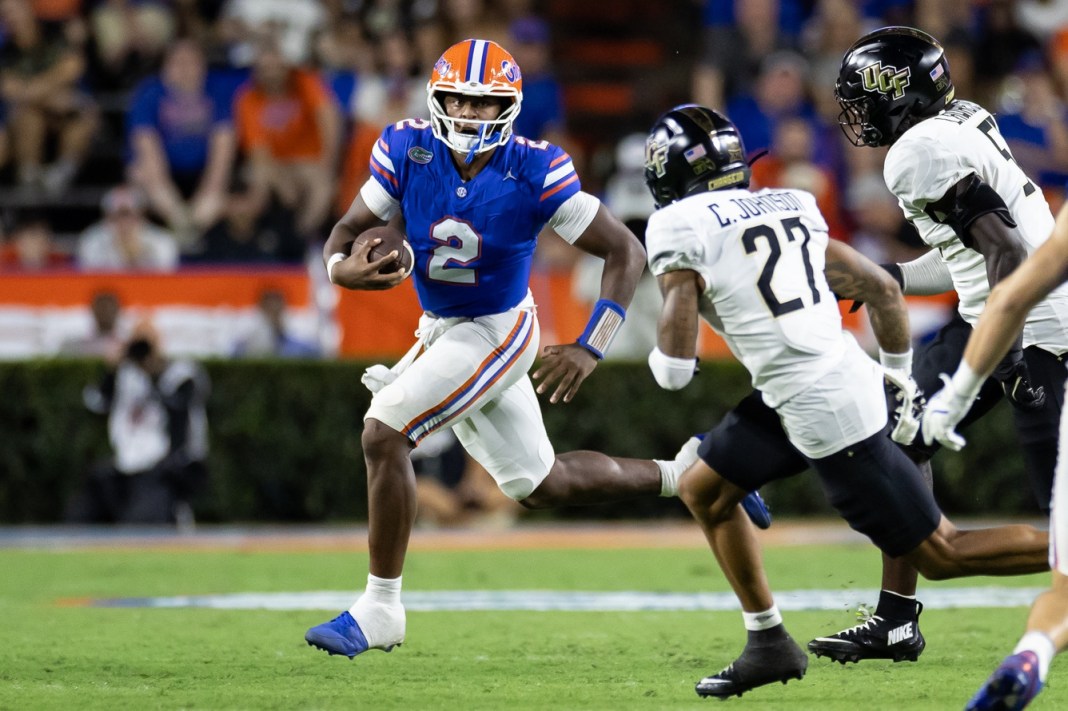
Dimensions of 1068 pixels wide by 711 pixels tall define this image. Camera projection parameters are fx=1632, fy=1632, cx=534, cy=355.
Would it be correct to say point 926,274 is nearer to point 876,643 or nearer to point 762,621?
point 876,643

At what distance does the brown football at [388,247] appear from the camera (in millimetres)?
5531

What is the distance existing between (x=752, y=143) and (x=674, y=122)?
778 cm

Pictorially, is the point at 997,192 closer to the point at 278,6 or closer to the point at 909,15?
the point at 909,15

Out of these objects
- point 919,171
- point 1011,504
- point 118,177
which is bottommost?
point 1011,504

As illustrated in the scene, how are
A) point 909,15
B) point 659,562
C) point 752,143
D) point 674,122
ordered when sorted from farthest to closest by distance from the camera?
point 909,15 < point 752,143 < point 659,562 < point 674,122

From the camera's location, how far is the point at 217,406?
36.0 feet

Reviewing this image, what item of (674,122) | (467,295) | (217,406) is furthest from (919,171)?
(217,406)

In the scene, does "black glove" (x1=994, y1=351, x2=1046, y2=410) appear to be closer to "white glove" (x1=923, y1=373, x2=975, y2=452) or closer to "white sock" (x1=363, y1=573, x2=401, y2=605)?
"white glove" (x1=923, y1=373, x2=975, y2=452)

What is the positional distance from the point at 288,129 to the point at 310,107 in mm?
243

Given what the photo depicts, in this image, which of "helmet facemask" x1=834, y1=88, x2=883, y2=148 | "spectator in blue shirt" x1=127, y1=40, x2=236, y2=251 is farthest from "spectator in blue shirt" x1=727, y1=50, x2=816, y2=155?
"helmet facemask" x1=834, y1=88, x2=883, y2=148

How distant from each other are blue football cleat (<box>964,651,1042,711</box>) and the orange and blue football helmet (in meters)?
2.74

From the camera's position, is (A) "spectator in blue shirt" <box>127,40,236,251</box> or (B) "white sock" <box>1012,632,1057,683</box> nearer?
(B) "white sock" <box>1012,632,1057,683</box>

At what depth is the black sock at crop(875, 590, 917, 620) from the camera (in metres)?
5.71

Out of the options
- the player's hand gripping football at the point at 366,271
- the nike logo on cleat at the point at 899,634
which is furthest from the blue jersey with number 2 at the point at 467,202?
the nike logo on cleat at the point at 899,634
